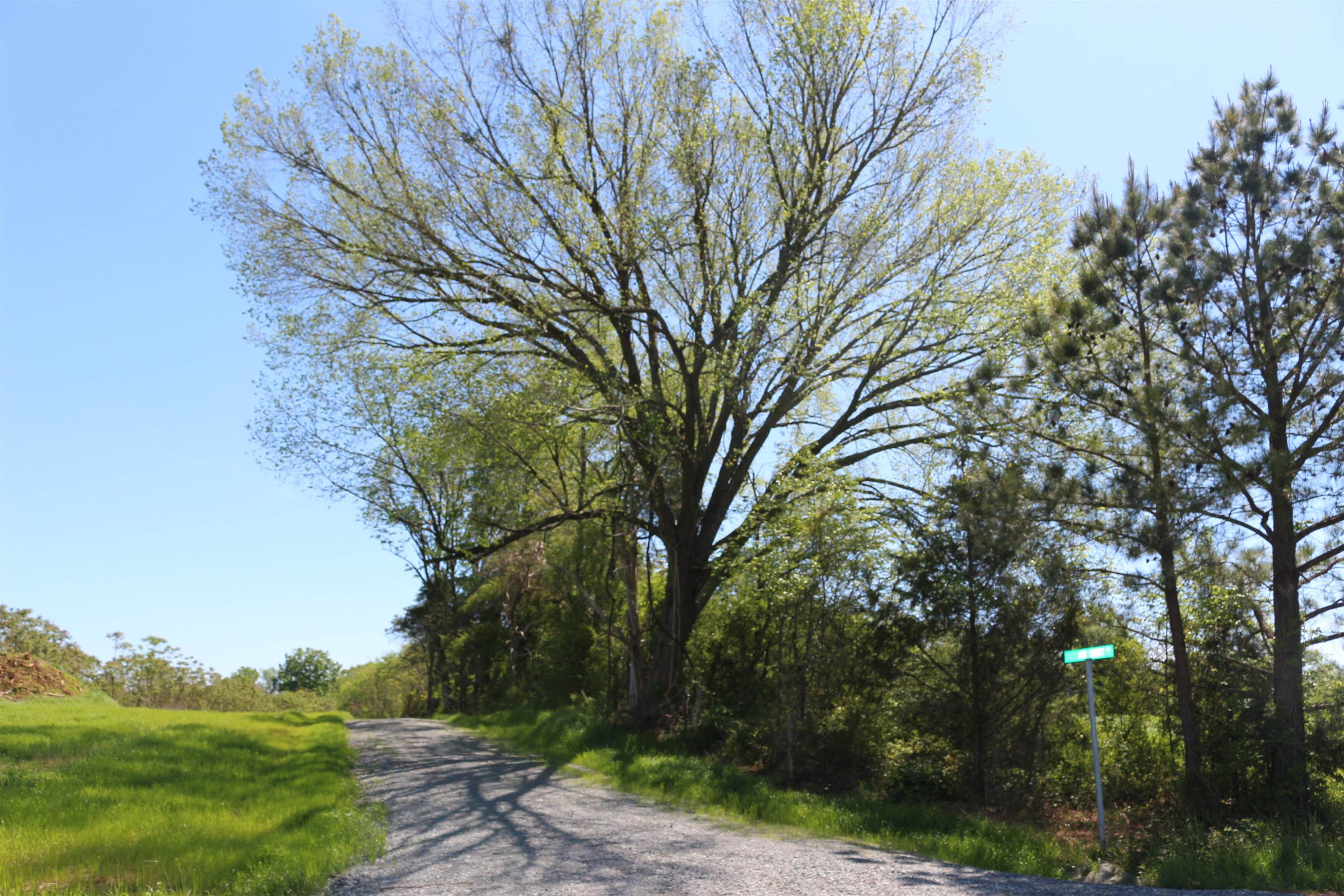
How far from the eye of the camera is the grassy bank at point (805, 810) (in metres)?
8.21

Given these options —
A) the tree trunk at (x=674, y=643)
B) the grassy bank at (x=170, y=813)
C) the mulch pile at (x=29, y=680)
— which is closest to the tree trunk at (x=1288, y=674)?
the grassy bank at (x=170, y=813)

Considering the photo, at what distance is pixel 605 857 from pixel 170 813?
13.3ft

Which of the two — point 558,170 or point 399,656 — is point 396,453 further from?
point 399,656

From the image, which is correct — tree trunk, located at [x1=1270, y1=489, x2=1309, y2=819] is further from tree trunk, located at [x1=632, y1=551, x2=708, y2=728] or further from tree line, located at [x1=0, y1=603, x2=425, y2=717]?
tree line, located at [x1=0, y1=603, x2=425, y2=717]

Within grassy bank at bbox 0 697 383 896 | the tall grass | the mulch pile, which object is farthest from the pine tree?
the mulch pile

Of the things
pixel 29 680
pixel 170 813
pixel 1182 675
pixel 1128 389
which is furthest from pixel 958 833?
pixel 29 680

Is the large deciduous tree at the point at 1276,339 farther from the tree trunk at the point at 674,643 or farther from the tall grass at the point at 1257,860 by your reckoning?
the tree trunk at the point at 674,643

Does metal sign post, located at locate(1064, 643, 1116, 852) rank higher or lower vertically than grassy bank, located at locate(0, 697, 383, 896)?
higher

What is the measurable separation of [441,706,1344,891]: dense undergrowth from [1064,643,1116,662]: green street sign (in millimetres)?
1666

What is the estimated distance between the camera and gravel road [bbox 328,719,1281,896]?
657 centimetres

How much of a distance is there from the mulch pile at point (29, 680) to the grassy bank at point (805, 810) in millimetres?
14953

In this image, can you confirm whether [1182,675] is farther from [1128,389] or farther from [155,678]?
[155,678]

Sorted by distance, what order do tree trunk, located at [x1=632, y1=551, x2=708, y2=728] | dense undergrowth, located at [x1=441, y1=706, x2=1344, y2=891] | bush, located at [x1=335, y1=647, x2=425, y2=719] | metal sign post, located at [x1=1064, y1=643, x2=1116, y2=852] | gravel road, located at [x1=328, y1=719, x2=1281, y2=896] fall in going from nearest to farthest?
gravel road, located at [x1=328, y1=719, x2=1281, y2=896], dense undergrowth, located at [x1=441, y1=706, x2=1344, y2=891], metal sign post, located at [x1=1064, y1=643, x2=1116, y2=852], tree trunk, located at [x1=632, y1=551, x2=708, y2=728], bush, located at [x1=335, y1=647, x2=425, y2=719]

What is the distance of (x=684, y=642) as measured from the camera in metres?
16.6
